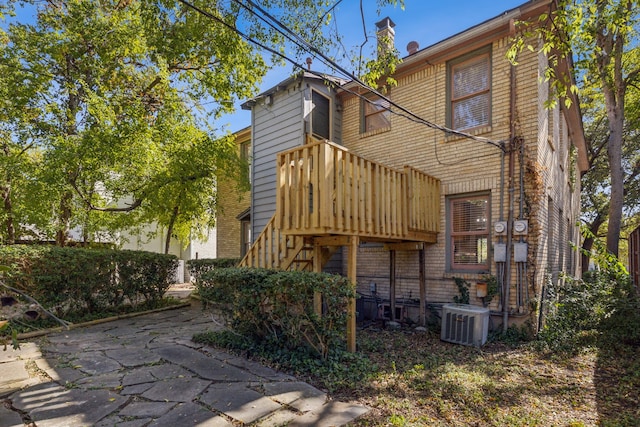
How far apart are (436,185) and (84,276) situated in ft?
25.0

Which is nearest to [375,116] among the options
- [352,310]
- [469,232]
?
[469,232]

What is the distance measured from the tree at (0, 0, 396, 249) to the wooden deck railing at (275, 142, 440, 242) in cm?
309

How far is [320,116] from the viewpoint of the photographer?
917 cm

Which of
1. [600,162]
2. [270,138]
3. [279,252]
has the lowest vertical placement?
[279,252]

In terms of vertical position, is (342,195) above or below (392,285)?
above

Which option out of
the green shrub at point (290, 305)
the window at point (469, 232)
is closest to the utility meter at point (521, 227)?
the window at point (469, 232)

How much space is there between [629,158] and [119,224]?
2335 cm

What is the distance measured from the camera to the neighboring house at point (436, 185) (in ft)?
18.6

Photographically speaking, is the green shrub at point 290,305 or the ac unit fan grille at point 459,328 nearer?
the green shrub at point 290,305

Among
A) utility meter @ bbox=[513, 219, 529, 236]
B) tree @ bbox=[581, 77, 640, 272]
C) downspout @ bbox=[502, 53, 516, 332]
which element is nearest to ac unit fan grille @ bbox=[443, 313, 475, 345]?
downspout @ bbox=[502, 53, 516, 332]

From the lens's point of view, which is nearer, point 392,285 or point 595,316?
point 595,316

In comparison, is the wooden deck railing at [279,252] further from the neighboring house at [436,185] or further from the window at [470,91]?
the window at [470,91]

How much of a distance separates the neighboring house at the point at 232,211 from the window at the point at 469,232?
8.04 m

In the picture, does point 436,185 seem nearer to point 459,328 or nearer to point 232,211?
point 459,328
